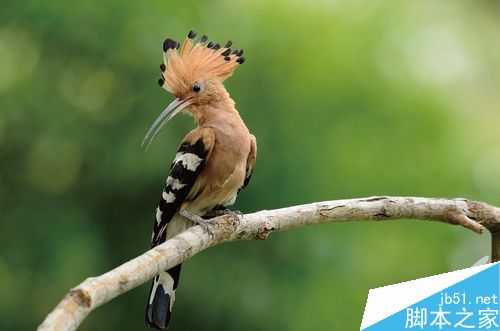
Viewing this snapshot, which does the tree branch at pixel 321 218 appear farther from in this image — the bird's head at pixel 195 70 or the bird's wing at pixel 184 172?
the bird's head at pixel 195 70

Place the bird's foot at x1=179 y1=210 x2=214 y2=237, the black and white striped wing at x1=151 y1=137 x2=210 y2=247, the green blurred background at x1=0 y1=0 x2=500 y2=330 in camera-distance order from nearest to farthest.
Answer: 1. the bird's foot at x1=179 y1=210 x2=214 y2=237
2. the black and white striped wing at x1=151 y1=137 x2=210 y2=247
3. the green blurred background at x1=0 y1=0 x2=500 y2=330

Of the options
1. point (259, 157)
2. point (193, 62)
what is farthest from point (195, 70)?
point (259, 157)

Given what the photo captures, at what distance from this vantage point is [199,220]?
187cm

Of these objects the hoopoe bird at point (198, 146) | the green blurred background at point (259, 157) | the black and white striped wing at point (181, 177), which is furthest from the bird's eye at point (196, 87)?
the green blurred background at point (259, 157)

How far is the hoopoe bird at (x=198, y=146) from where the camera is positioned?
1.98 m

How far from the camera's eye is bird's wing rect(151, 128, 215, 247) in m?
1.96

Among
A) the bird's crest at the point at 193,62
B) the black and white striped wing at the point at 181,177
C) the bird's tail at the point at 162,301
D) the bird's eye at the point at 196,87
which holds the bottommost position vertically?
the bird's tail at the point at 162,301

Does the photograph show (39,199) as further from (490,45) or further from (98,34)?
(490,45)

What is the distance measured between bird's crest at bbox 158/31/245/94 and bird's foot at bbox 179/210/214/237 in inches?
10.5

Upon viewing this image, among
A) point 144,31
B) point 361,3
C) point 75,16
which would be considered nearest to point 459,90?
point 361,3

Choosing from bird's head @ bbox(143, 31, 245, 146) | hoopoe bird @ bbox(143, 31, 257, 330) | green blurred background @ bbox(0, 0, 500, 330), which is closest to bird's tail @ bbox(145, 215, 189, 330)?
hoopoe bird @ bbox(143, 31, 257, 330)

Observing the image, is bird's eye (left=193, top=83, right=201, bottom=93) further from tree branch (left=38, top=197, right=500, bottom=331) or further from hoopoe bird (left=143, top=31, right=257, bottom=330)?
tree branch (left=38, top=197, right=500, bottom=331)

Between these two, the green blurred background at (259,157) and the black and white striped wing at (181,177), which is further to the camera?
the green blurred background at (259,157)

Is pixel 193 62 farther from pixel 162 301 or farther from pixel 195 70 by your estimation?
pixel 162 301
